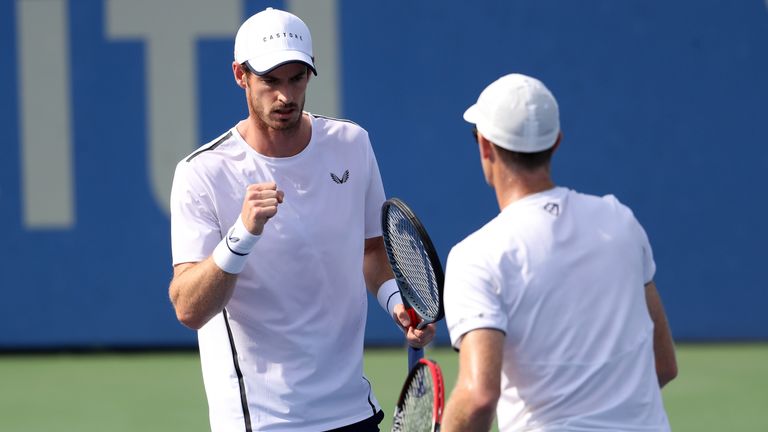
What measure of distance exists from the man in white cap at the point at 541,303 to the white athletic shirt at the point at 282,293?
878 millimetres

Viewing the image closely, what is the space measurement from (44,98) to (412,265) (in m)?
4.56

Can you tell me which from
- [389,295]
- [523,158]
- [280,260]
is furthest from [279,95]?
[523,158]

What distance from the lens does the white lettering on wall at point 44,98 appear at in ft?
23.7

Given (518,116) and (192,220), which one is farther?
(192,220)

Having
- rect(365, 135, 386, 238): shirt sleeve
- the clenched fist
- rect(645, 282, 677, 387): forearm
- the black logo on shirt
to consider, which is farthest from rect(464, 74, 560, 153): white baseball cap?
rect(365, 135, 386, 238): shirt sleeve

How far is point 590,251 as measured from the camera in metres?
2.40

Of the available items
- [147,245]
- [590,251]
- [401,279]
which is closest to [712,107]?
[147,245]

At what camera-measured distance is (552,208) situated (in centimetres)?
243

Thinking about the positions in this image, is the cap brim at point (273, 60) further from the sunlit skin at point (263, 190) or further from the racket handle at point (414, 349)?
the racket handle at point (414, 349)

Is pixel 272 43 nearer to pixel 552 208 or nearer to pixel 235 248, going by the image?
pixel 235 248

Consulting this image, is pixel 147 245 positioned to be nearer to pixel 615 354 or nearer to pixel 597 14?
pixel 597 14

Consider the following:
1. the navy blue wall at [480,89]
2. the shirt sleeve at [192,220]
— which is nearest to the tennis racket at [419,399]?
the shirt sleeve at [192,220]

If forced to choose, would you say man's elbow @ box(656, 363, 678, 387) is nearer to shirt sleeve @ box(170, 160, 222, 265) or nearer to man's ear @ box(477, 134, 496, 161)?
man's ear @ box(477, 134, 496, 161)

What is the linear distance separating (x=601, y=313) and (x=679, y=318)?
16.7ft
